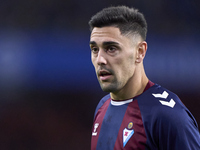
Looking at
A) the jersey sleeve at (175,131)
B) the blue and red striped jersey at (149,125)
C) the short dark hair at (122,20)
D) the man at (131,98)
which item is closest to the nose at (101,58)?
the man at (131,98)

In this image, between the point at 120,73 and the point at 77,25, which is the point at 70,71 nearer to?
the point at 77,25

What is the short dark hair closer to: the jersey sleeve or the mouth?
the mouth

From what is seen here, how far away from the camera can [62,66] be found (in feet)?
14.1

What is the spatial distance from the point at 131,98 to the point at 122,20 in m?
0.48

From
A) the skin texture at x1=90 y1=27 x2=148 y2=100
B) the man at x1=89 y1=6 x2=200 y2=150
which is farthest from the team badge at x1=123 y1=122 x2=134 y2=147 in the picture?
the skin texture at x1=90 y1=27 x2=148 y2=100

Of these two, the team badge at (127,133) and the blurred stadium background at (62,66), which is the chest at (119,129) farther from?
the blurred stadium background at (62,66)

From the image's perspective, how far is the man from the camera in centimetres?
131

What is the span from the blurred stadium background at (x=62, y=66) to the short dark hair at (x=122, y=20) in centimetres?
273

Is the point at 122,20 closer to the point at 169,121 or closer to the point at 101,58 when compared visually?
the point at 101,58

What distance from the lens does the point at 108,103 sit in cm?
185

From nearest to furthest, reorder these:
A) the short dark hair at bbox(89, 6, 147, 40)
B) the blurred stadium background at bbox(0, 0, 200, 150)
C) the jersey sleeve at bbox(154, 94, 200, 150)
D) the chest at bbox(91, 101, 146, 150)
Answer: the jersey sleeve at bbox(154, 94, 200, 150)
the chest at bbox(91, 101, 146, 150)
the short dark hair at bbox(89, 6, 147, 40)
the blurred stadium background at bbox(0, 0, 200, 150)

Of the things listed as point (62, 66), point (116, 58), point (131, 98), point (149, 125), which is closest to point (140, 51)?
point (116, 58)

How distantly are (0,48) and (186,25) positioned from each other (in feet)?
10.5

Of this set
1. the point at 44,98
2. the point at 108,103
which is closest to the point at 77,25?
the point at 44,98
